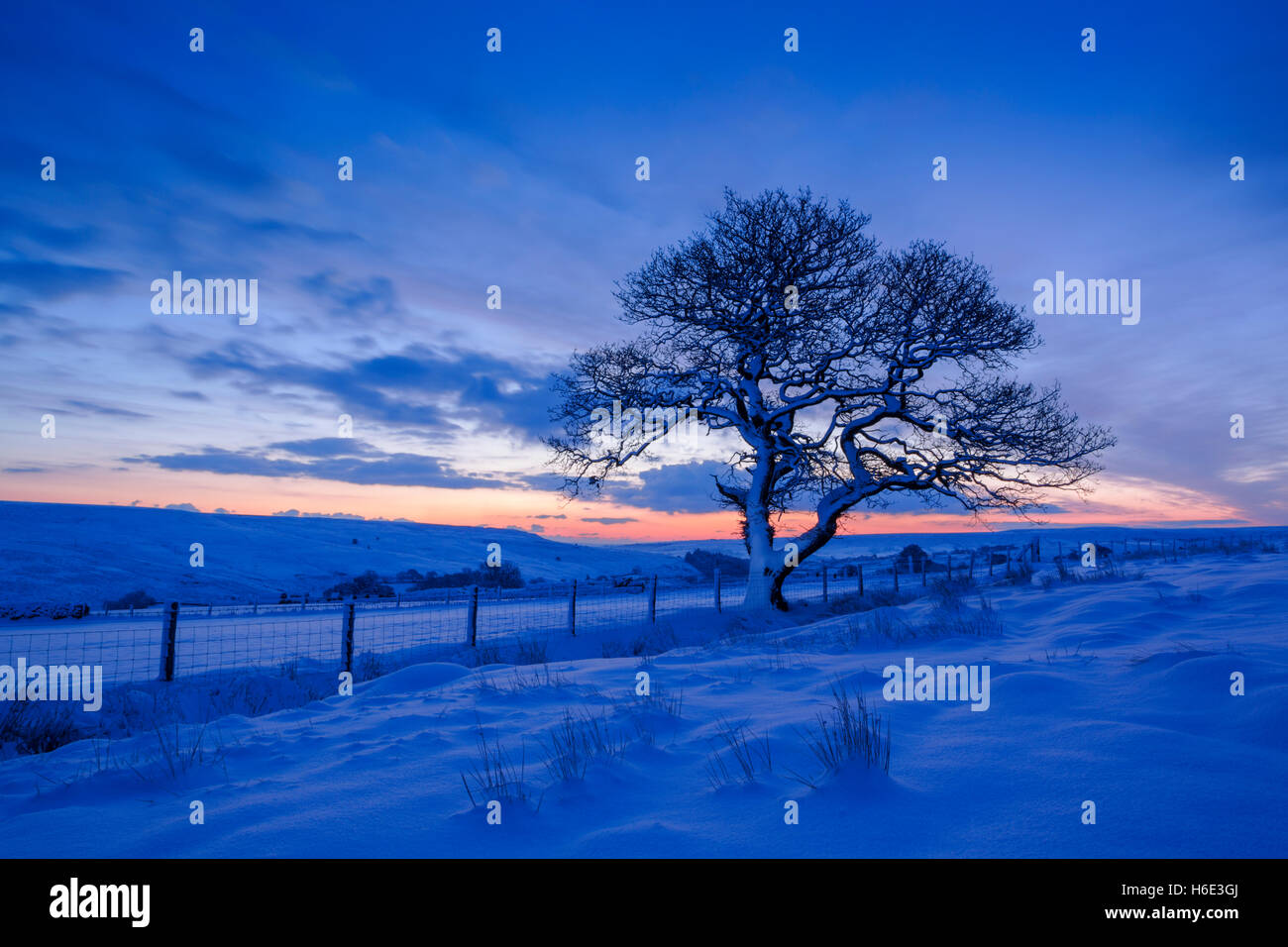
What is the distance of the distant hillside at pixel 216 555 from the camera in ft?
76.5

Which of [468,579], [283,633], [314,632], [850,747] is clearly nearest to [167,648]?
[283,633]

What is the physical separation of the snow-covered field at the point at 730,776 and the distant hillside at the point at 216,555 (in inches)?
829

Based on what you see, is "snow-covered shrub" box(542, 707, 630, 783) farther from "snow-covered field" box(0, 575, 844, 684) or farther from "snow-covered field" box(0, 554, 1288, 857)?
"snow-covered field" box(0, 575, 844, 684)

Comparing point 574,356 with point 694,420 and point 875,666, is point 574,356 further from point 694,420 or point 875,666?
point 875,666

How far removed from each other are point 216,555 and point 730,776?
3699 cm

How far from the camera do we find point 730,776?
343 centimetres

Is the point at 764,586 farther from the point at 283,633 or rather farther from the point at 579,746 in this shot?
the point at 579,746

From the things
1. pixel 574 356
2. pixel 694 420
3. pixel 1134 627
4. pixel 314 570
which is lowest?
pixel 314 570

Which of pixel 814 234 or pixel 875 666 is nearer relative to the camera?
pixel 875 666

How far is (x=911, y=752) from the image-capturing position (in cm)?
359

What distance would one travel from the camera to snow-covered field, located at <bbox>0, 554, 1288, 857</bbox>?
8.66 feet
